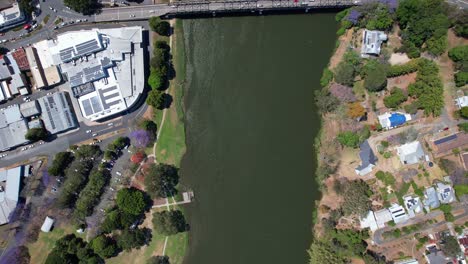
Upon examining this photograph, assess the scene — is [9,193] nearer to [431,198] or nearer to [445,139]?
[431,198]

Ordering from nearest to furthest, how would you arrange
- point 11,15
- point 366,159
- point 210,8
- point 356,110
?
point 356,110 → point 366,159 → point 210,8 → point 11,15

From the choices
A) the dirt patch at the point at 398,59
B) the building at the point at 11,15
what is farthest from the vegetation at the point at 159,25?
the dirt patch at the point at 398,59

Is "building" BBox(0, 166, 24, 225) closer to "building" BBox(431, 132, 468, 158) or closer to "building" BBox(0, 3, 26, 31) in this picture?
"building" BBox(0, 3, 26, 31)

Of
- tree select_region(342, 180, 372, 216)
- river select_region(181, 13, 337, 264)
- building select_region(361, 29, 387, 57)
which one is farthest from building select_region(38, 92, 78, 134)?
building select_region(361, 29, 387, 57)

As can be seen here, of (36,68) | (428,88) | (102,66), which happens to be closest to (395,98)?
(428,88)

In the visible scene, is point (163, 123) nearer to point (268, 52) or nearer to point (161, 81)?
point (161, 81)

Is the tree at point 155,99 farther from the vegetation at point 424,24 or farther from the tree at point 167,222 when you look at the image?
the vegetation at point 424,24
